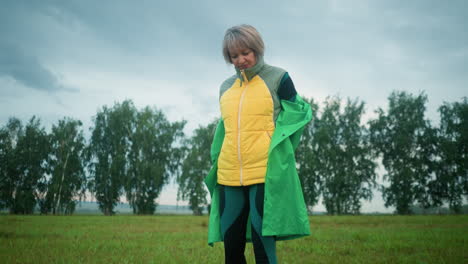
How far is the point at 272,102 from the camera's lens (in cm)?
261

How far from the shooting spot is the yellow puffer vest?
2.50 m

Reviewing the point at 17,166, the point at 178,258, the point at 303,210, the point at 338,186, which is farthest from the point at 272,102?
the point at 17,166

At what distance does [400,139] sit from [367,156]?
170 inches

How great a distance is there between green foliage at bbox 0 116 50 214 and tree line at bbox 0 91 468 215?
0.12 m

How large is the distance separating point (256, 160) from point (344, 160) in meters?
41.9

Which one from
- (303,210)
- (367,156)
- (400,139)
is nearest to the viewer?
(303,210)

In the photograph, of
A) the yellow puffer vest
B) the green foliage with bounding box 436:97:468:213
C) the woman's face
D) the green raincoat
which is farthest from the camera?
the green foliage with bounding box 436:97:468:213

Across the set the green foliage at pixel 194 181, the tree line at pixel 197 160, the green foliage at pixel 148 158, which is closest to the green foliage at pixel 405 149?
the tree line at pixel 197 160

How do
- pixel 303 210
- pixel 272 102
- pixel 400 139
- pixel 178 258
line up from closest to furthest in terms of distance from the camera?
pixel 303 210, pixel 272 102, pixel 178 258, pixel 400 139

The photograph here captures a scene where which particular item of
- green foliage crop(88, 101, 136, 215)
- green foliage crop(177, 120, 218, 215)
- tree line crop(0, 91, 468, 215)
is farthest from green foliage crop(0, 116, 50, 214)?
green foliage crop(177, 120, 218, 215)

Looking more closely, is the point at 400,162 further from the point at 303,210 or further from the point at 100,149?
the point at 303,210

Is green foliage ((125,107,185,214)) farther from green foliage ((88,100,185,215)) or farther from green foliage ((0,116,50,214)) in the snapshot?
green foliage ((0,116,50,214))

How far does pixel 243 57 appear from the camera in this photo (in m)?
2.64

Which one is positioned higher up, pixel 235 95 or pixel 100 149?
pixel 100 149
